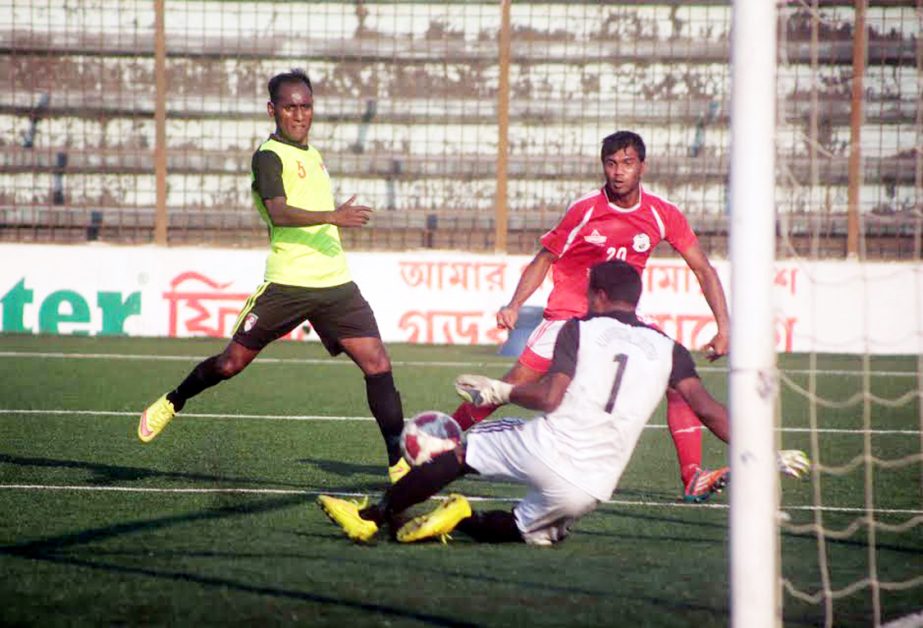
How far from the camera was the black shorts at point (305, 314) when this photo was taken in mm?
7312

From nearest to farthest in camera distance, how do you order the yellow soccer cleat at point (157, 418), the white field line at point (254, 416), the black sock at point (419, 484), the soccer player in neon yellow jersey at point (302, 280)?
the black sock at point (419, 484) < the soccer player in neon yellow jersey at point (302, 280) < the yellow soccer cleat at point (157, 418) < the white field line at point (254, 416)

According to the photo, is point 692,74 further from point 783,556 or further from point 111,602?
point 111,602

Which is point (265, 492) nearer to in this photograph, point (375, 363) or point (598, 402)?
point (375, 363)

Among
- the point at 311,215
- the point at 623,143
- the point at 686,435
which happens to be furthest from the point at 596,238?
the point at 311,215

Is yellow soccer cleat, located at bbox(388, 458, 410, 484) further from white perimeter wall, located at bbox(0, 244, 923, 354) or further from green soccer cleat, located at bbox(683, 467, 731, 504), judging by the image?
white perimeter wall, located at bbox(0, 244, 923, 354)

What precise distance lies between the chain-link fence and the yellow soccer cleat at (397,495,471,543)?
12.7m

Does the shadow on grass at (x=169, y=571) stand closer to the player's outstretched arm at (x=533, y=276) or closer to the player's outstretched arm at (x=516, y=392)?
the player's outstretched arm at (x=516, y=392)

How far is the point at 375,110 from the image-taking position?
1881cm

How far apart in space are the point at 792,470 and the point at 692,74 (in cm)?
1285

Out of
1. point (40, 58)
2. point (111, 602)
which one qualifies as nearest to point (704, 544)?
point (111, 602)

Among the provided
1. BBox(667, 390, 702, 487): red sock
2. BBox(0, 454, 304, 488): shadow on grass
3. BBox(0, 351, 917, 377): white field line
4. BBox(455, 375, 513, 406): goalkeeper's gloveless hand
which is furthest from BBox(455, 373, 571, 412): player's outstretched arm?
BBox(0, 351, 917, 377): white field line

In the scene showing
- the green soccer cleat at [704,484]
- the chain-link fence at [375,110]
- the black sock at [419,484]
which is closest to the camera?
the black sock at [419,484]

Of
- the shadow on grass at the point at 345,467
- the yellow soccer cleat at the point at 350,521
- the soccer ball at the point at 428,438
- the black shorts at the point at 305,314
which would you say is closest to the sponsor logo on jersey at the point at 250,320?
the black shorts at the point at 305,314

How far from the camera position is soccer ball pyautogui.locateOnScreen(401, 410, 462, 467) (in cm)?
580
